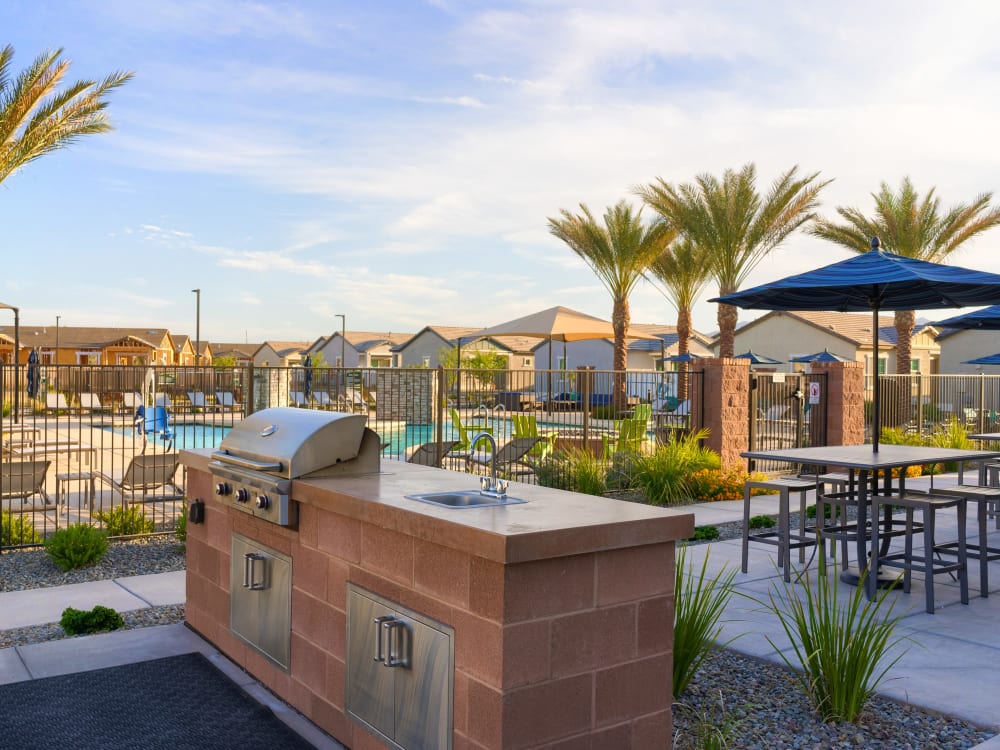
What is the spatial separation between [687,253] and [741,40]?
17407mm

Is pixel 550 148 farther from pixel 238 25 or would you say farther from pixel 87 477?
pixel 87 477

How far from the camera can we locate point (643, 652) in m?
3.36

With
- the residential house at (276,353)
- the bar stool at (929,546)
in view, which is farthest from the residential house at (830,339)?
the residential house at (276,353)

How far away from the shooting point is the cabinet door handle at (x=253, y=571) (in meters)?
4.57

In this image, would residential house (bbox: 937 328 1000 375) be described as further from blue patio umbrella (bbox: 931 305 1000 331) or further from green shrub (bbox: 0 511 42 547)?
green shrub (bbox: 0 511 42 547)

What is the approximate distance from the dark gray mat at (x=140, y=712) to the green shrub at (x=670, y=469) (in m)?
7.56

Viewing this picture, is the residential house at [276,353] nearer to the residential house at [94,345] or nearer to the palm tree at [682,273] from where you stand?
the residential house at [94,345]

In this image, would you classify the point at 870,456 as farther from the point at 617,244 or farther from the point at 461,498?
the point at 617,244

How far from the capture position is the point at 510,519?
126 inches

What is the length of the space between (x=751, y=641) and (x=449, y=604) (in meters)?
3.15

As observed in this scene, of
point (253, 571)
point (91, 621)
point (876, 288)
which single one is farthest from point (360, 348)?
point (253, 571)

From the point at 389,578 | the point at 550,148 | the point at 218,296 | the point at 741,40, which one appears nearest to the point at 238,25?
the point at 550,148

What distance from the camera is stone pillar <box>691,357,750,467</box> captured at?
13375 mm

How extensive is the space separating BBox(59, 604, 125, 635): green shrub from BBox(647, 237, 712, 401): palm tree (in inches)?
1003
